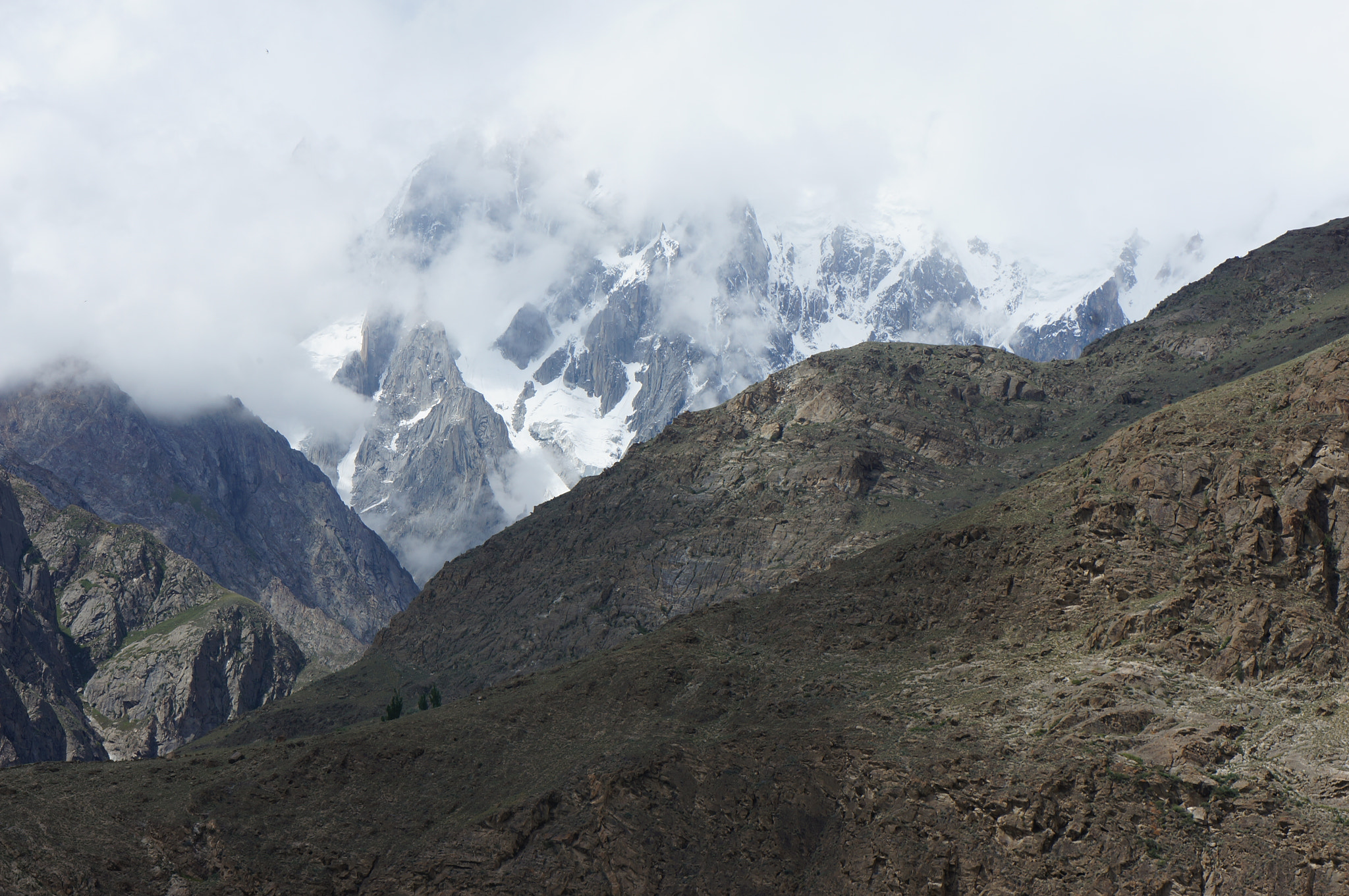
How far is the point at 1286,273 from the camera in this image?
515ft

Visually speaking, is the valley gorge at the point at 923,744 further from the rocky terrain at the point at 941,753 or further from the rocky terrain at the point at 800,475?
the rocky terrain at the point at 800,475

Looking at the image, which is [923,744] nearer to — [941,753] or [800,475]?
[941,753]

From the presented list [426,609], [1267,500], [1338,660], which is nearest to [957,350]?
[426,609]

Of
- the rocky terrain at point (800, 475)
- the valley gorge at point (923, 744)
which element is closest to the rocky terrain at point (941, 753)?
the valley gorge at point (923, 744)

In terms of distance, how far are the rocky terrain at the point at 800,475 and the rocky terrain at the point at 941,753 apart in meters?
47.1

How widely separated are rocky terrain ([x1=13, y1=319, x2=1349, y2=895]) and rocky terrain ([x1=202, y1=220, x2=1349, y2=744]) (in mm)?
47094

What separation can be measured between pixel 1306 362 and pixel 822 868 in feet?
172

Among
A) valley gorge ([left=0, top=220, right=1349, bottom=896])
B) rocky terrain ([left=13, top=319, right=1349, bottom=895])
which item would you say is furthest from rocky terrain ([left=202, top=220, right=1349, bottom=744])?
rocky terrain ([left=13, top=319, right=1349, bottom=895])

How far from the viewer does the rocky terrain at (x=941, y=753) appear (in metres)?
53.6

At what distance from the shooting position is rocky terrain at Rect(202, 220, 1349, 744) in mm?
132750

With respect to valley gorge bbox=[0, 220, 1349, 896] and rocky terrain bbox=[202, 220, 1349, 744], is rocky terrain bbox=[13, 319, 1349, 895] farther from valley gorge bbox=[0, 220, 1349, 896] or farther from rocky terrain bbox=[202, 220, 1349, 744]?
rocky terrain bbox=[202, 220, 1349, 744]

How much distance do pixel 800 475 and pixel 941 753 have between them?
8212 centimetres

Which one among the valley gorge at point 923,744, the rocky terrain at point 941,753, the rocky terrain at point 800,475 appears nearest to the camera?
the rocky terrain at point 941,753

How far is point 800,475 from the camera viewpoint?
142750mm
